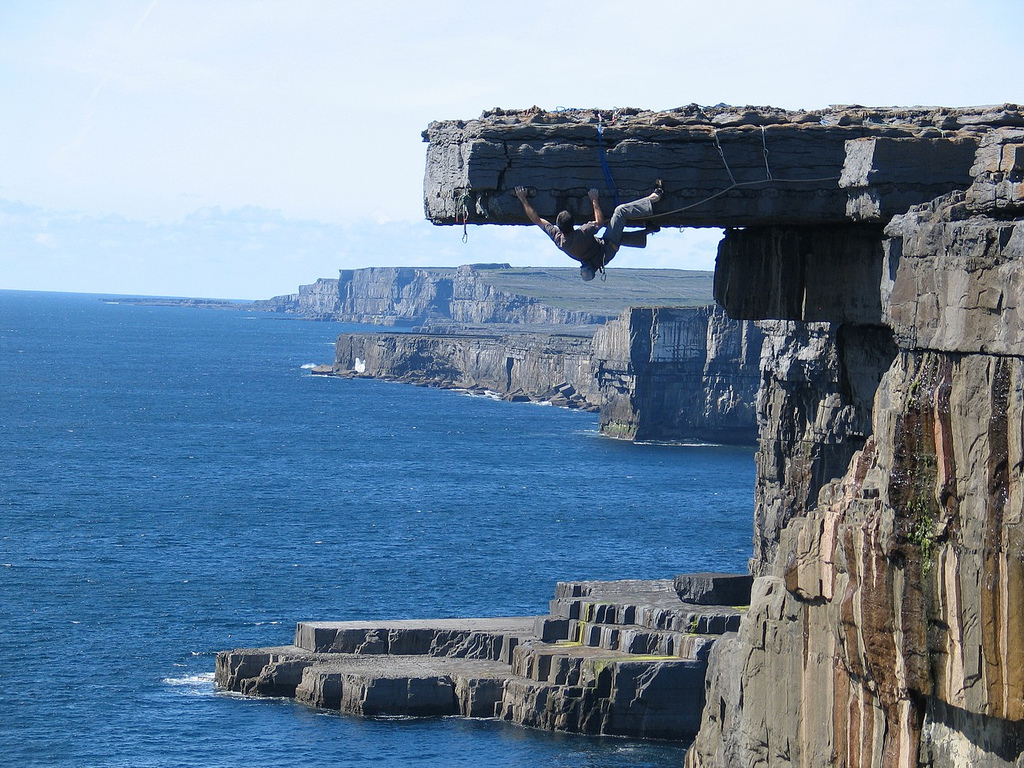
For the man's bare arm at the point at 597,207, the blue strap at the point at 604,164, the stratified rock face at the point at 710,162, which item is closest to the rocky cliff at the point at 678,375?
the stratified rock face at the point at 710,162

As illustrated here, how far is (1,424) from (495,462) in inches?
1892

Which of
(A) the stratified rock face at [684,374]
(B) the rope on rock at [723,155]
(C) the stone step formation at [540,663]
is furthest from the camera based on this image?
(A) the stratified rock face at [684,374]

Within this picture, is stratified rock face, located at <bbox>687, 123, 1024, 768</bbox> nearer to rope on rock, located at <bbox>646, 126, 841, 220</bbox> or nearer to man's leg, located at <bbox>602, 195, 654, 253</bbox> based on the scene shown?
man's leg, located at <bbox>602, 195, 654, 253</bbox>

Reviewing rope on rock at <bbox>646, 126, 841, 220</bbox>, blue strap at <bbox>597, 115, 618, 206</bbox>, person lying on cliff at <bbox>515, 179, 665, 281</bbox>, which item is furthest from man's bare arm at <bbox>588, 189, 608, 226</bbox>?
rope on rock at <bbox>646, 126, 841, 220</bbox>

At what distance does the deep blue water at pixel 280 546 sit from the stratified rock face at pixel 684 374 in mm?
4695

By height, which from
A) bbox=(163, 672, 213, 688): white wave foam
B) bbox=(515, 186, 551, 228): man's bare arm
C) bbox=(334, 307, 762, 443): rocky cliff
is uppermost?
bbox=(515, 186, 551, 228): man's bare arm

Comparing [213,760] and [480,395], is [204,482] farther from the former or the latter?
[480,395]

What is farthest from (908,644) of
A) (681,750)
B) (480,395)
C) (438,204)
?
(480,395)

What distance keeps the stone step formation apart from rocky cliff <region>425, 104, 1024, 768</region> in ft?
99.4

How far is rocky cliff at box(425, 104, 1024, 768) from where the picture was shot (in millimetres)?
13211

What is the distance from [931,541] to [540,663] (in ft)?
140

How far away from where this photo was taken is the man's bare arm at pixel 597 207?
20.4 metres

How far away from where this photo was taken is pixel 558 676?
2159 inches

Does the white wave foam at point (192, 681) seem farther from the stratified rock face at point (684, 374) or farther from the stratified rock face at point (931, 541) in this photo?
the stratified rock face at point (684, 374)
